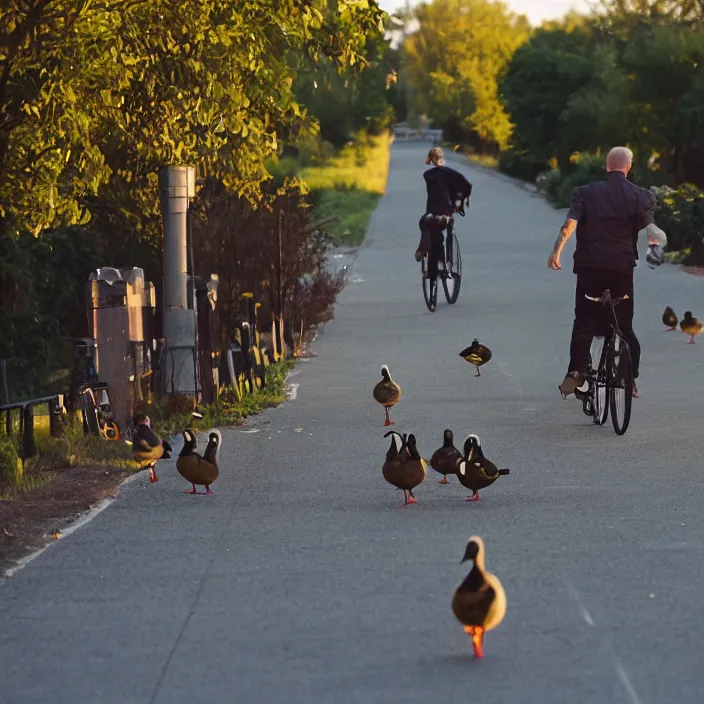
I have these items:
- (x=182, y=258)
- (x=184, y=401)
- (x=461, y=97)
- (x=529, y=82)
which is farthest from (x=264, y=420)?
(x=461, y=97)

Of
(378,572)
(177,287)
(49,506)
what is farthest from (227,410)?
(378,572)

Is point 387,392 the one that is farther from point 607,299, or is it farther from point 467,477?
point 467,477

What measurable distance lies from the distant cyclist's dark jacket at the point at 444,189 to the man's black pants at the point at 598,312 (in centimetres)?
893

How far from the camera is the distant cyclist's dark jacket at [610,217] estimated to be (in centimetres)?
1266

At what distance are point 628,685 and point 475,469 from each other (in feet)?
12.4

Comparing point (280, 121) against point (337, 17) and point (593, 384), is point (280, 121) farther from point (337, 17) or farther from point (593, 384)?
point (593, 384)

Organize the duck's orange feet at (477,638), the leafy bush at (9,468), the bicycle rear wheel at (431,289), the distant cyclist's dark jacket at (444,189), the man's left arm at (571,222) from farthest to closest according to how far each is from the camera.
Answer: the bicycle rear wheel at (431,289) → the distant cyclist's dark jacket at (444,189) → the man's left arm at (571,222) → the leafy bush at (9,468) → the duck's orange feet at (477,638)

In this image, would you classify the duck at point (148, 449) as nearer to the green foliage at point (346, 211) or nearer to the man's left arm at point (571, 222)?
the man's left arm at point (571, 222)

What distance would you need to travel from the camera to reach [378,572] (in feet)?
25.6

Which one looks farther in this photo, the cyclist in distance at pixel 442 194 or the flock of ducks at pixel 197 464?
the cyclist in distance at pixel 442 194

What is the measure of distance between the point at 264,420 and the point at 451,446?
401 cm

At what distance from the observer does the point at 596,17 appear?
76250 mm

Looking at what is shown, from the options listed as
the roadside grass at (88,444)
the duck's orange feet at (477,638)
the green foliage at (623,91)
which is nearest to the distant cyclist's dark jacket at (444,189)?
the roadside grass at (88,444)

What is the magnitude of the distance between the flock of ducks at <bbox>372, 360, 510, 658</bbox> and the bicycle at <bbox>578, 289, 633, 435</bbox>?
4.93 feet
